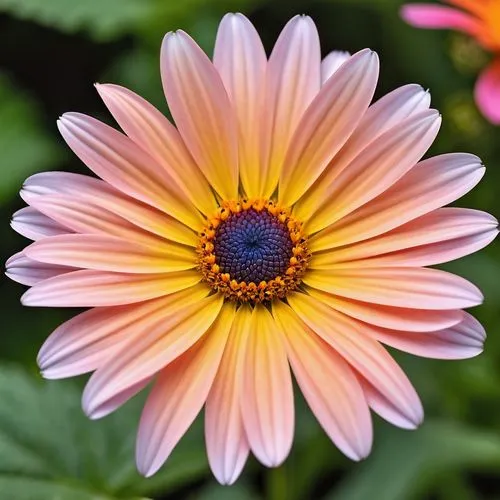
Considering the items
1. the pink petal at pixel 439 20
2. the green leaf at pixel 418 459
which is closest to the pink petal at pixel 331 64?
the pink petal at pixel 439 20

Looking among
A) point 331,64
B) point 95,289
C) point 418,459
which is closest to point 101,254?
point 95,289

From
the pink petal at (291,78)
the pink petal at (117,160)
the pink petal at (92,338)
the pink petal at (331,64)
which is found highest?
the pink petal at (331,64)

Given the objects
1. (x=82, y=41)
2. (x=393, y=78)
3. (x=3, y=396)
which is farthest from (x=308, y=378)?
(x=82, y=41)

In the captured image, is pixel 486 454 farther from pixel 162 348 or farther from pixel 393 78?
pixel 393 78

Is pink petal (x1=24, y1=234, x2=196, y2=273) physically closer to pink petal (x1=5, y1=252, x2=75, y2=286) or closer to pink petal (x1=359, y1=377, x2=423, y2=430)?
pink petal (x1=5, y1=252, x2=75, y2=286)

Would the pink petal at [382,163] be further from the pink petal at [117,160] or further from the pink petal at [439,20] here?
the pink petal at [439,20]

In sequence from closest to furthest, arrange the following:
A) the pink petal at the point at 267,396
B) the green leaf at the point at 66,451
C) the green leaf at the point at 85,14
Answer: the pink petal at the point at 267,396, the green leaf at the point at 66,451, the green leaf at the point at 85,14
